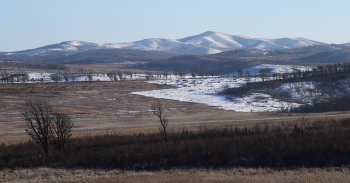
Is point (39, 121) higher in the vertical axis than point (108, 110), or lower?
higher

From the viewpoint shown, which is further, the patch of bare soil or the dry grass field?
the patch of bare soil

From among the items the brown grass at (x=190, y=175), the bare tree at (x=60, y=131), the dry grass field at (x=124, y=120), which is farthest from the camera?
the bare tree at (x=60, y=131)

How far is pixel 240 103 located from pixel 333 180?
65002 millimetres

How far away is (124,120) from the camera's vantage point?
51.5m

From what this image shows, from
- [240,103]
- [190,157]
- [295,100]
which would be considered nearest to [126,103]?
[240,103]

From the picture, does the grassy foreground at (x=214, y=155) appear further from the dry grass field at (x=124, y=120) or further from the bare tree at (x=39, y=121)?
the dry grass field at (x=124, y=120)

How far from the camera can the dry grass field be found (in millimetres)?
12195

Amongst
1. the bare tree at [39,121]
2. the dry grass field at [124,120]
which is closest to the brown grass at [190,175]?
the dry grass field at [124,120]

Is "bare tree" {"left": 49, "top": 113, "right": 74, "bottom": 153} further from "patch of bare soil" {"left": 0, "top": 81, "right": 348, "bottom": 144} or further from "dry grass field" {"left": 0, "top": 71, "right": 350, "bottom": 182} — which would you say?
"patch of bare soil" {"left": 0, "top": 81, "right": 348, "bottom": 144}

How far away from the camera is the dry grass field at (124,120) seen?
40.0 feet

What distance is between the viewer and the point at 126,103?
75438 millimetres

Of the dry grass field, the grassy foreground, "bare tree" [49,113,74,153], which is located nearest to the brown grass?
the dry grass field

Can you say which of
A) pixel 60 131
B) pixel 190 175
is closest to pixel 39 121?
pixel 60 131

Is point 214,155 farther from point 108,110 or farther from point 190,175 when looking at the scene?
point 108,110
